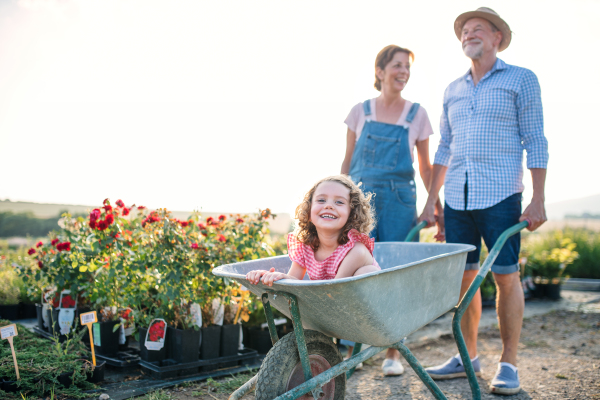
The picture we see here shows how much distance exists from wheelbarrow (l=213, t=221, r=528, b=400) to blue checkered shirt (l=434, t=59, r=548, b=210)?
2.23 feet

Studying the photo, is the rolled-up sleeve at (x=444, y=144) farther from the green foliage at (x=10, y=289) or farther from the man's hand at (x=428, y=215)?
the green foliage at (x=10, y=289)

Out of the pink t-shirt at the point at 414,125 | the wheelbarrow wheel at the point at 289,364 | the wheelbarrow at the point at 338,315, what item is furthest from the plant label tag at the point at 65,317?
the pink t-shirt at the point at 414,125

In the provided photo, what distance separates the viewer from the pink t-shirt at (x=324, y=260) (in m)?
1.77

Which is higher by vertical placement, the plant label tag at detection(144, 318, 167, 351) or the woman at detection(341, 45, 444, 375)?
the woman at detection(341, 45, 444, 375)

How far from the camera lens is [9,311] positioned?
3.92 metres

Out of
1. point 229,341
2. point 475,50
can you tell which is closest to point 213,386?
point 229,341

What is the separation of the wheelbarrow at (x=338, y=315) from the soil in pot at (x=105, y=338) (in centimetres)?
143

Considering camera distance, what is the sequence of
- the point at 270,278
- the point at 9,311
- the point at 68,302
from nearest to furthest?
the point at 270,278 → the point at 68,302 → the point at 9,311

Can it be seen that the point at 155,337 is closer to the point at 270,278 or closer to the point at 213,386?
the point at 213,386

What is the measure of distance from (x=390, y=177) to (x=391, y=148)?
6.9 inches

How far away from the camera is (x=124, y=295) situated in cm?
290

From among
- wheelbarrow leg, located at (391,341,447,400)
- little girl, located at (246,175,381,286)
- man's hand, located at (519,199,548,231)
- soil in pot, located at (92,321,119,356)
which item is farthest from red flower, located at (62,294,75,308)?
man's hand, located at (519,199,548,231)

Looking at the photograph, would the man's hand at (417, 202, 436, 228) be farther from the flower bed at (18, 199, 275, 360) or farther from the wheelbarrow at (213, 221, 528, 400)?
the flower bed at (18, 199, 275, 360)

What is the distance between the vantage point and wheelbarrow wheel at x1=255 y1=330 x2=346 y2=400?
145 centimetres
